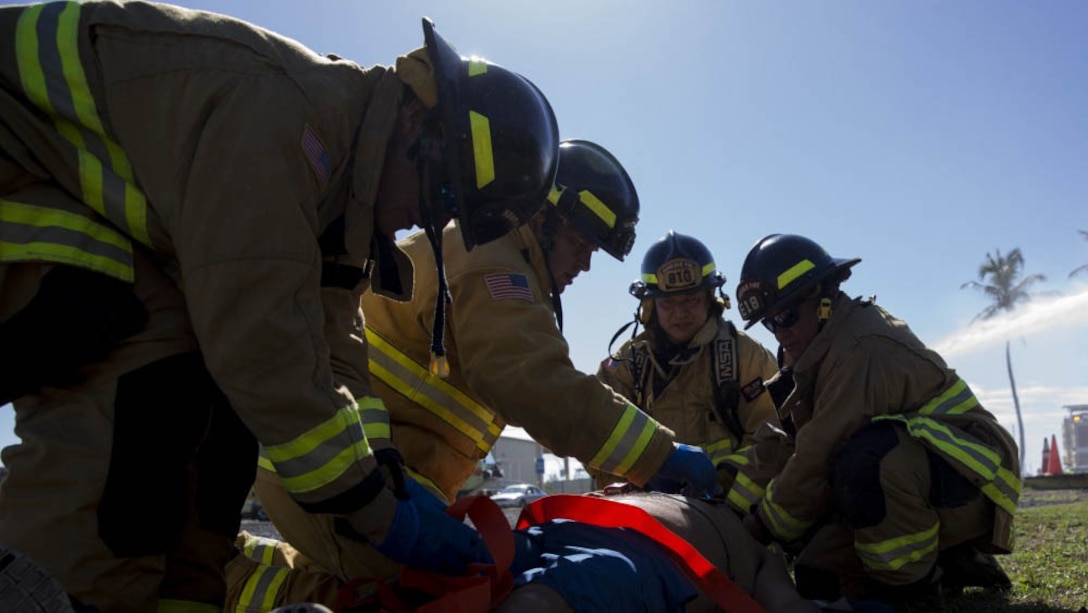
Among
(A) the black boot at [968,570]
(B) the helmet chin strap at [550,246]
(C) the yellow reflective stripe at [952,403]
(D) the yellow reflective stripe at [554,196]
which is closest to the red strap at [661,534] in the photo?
(B) the helmet chin strap at [550,246]

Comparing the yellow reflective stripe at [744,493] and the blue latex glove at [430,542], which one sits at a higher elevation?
the blue latex glove at [430,542]

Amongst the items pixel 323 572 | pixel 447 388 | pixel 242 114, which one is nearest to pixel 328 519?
pixel 323 572

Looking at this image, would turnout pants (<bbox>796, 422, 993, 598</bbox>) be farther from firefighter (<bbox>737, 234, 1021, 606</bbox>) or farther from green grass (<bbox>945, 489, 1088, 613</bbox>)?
green grass (<bbox>945, 489, 1088, 613</bbox>)

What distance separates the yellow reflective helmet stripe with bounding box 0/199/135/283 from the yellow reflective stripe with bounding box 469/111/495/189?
918 millimetres

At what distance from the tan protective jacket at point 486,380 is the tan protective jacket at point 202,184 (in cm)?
96

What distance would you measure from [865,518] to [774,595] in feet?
2.83

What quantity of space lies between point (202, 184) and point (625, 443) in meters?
1.73

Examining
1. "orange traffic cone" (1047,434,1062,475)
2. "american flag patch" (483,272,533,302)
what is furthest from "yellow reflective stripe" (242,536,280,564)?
"orange traffic cone" (1047,434,1062,475)

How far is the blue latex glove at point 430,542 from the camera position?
1.95 meters

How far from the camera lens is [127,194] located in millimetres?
1755

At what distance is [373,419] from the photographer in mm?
2354

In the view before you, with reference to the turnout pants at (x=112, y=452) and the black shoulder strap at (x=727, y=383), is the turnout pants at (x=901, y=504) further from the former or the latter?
the turnout pants at (x=112, y=452)

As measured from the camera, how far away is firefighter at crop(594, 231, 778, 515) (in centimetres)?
491

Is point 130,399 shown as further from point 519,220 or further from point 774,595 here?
point 774,595
